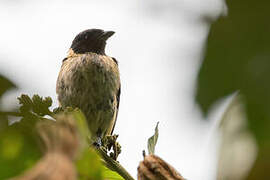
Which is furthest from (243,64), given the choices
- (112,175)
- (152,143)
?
(152,143)

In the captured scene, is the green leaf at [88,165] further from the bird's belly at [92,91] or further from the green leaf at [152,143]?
the bird's belly at [92,91]

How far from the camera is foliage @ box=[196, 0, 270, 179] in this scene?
0.67 metres

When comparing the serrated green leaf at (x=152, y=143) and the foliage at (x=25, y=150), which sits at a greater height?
the foliage at (x=25, y=150)

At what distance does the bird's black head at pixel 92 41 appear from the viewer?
21.4ft

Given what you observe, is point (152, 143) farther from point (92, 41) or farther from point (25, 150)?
point (92, 41)

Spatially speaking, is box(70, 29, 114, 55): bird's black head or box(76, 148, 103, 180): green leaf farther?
box(70, 29, 114, 55): bird's black head

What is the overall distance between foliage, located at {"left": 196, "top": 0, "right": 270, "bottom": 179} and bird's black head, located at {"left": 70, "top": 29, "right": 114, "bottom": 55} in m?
5.68

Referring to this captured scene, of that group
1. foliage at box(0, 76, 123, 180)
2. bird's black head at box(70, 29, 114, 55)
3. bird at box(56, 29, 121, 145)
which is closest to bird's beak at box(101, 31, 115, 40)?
bird's black head at box(70, 29, 114, 55)

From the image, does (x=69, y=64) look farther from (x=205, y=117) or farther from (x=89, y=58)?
(x=205, y=117)

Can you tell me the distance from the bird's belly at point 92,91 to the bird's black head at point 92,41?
0.79 m

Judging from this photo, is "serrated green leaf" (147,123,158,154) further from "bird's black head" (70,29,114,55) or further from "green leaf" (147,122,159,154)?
"bird's black head" (70,29,114,55)

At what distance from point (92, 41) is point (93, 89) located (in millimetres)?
1427

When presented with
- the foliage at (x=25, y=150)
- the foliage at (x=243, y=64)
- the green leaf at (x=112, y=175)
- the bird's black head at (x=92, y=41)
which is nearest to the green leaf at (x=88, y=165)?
the foliage at (x=25, y=150)

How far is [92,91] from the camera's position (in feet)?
17.6
